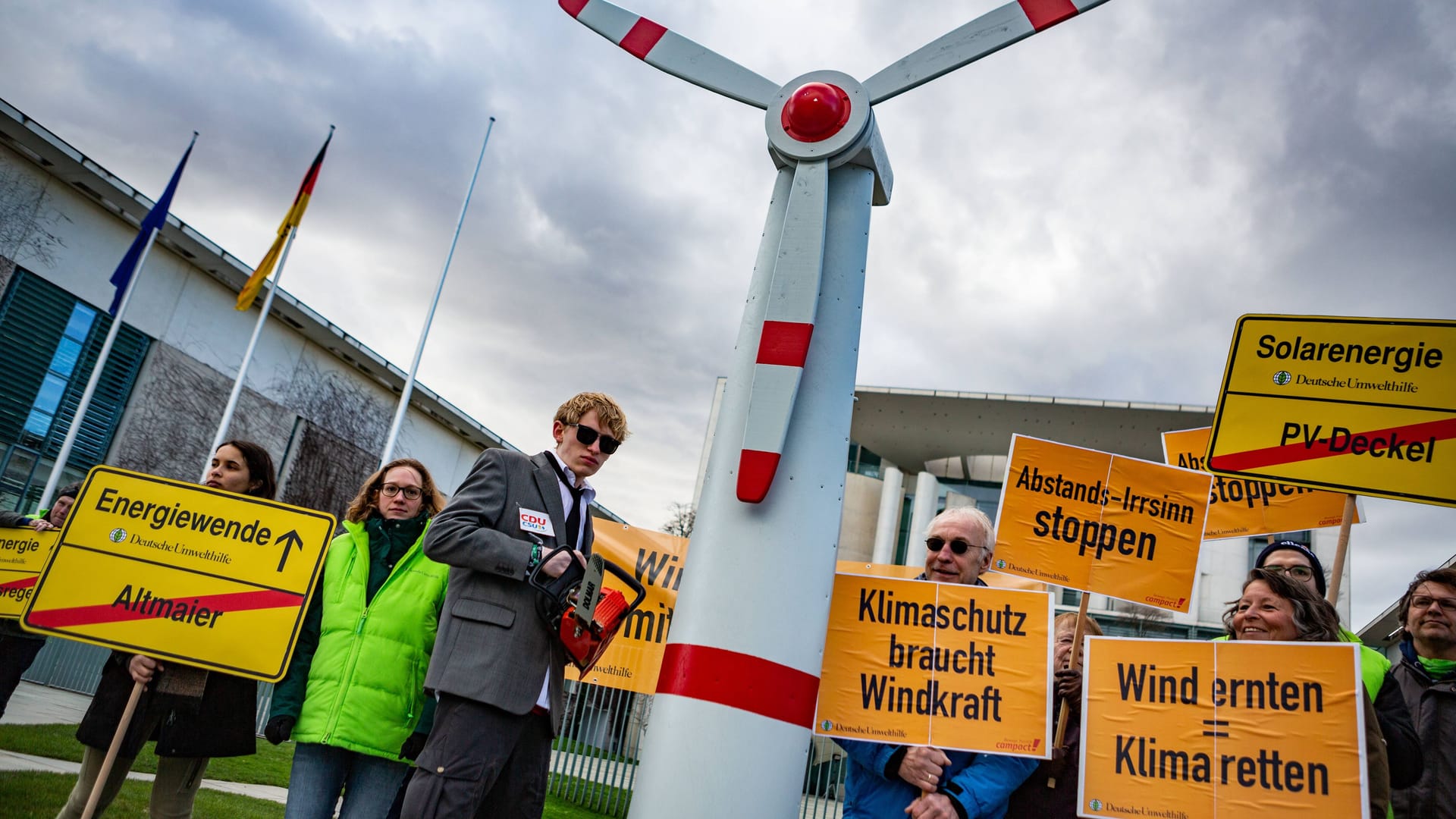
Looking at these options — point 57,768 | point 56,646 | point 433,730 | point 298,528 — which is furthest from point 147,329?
point 433,730

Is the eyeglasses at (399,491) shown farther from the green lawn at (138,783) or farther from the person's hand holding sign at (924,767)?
the green lawn at (138,783)

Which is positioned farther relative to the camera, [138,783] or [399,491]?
[138,783]

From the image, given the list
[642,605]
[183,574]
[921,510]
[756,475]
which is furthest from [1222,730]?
[921,510]

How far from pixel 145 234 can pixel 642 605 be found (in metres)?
14.6

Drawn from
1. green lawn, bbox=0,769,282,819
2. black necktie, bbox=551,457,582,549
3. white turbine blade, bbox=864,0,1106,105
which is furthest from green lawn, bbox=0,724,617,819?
white turbine blade, bbox=864,0,1106,105

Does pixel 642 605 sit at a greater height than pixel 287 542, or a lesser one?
greater

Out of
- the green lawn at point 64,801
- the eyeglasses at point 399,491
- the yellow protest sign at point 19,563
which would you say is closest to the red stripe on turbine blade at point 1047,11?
the eyeglasses at point 399,491

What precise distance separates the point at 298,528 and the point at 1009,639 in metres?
2.86

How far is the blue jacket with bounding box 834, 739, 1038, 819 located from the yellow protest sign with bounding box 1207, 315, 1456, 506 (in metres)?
1.49

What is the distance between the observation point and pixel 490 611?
2881 millimetres

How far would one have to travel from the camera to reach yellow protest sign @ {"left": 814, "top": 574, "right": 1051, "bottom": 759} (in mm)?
3029

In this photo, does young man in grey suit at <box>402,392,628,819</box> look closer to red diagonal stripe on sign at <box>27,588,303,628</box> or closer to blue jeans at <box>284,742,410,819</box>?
blue jeans at <box>284,742,410,819</box>

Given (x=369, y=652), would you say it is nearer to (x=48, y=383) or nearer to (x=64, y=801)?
(x=64, y=801)

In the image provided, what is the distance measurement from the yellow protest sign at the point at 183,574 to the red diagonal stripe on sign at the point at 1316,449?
143 inches
